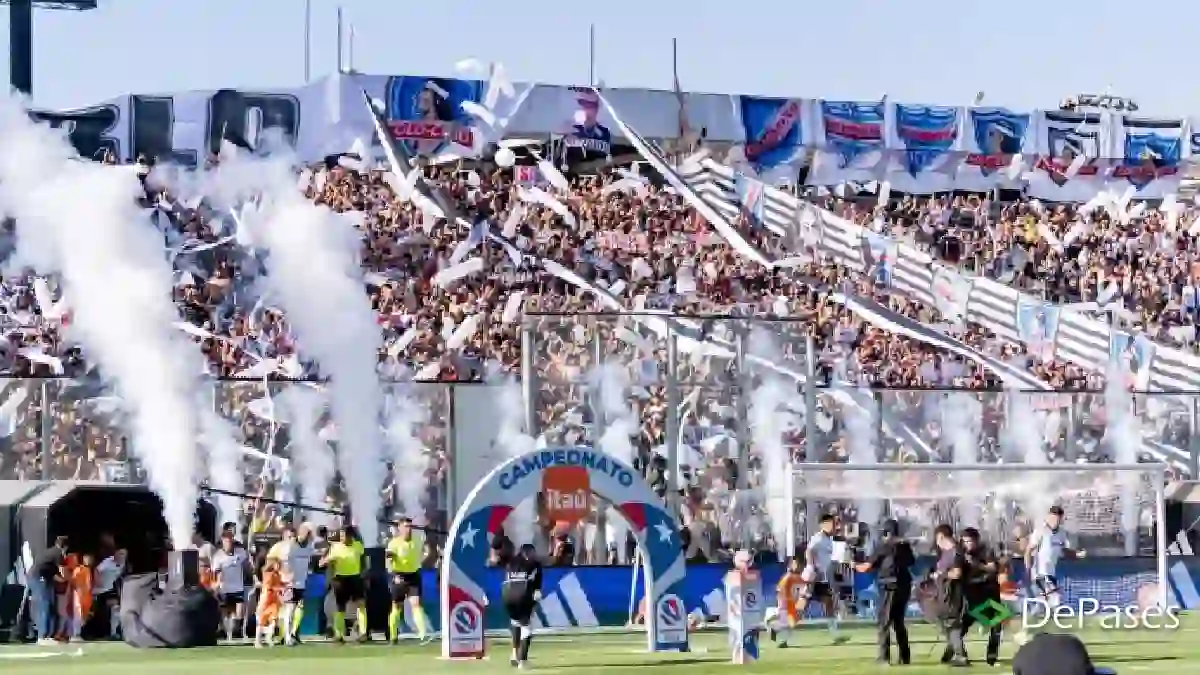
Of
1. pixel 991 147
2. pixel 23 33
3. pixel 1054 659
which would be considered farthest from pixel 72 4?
pixel 1054 659

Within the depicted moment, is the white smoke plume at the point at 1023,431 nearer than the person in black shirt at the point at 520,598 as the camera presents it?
No

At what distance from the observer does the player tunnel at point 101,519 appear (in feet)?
105

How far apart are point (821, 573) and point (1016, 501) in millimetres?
3954

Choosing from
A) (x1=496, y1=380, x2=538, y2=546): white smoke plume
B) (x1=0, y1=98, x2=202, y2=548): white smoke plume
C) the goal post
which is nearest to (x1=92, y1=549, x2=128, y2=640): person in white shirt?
(x1=0, y1=98, x2=202, y2=548): white smoke plume

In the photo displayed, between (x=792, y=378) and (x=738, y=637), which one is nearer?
(x=738, y=637)

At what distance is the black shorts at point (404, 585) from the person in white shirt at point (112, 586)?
3.65m

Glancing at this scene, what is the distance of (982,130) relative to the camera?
66.3 meters

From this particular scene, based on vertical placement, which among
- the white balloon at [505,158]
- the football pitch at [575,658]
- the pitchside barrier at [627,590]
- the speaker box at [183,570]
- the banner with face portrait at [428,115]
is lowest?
the football pitch at [575,658]

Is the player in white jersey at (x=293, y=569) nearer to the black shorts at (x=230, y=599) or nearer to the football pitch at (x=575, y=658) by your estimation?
the football pitch at (x=575, y=658)

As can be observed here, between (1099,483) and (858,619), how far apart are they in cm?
412

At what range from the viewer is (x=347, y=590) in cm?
3153

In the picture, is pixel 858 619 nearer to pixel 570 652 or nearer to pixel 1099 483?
pixel 1099 483

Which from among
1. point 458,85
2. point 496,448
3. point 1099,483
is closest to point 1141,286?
point 458,85

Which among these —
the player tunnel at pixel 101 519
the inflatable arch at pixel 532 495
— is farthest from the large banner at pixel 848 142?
the inflatable arch at pixel 532 495
